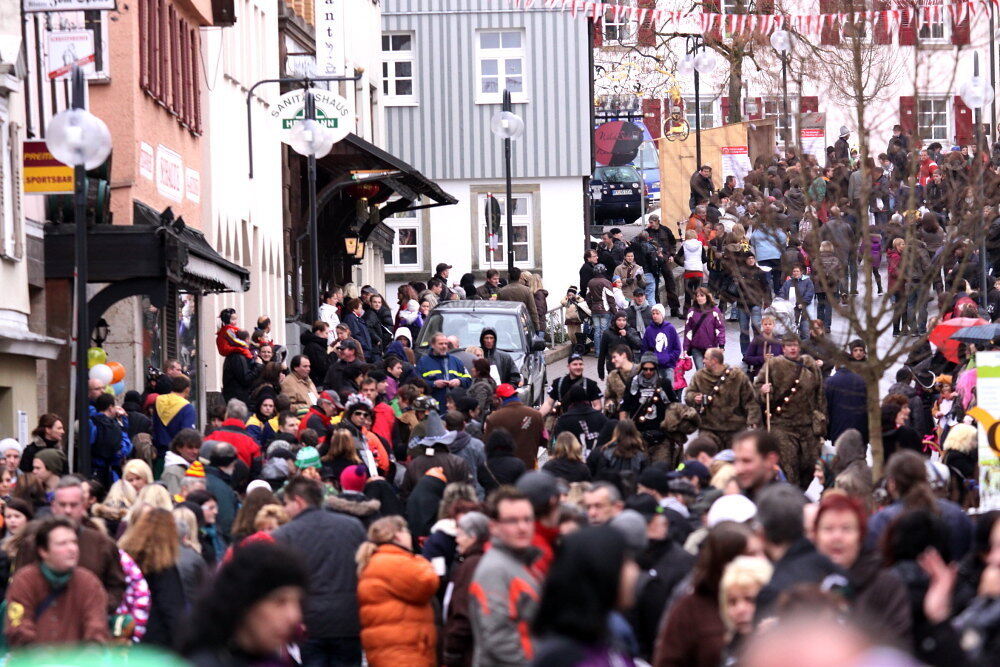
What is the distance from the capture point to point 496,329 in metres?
29.2

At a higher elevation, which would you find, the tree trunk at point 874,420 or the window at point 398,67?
the window at point 398,67

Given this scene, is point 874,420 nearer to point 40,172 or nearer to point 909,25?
point 40,172

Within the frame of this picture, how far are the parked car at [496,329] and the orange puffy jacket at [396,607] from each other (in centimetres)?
1682

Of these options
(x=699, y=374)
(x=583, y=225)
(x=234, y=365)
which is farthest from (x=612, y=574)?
(x=583, y=225)

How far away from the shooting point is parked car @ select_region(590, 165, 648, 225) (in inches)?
2416

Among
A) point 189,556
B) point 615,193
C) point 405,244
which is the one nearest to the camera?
point 189,556

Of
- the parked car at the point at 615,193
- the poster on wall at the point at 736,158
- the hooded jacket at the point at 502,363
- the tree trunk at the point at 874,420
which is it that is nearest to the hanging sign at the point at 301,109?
the hooded jacket at the point at 502,363

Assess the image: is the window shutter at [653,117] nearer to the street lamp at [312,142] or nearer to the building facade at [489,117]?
the building facade at [489,117]

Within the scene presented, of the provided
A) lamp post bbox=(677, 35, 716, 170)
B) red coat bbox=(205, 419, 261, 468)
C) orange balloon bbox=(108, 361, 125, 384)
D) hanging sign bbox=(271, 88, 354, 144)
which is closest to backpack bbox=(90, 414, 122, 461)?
red coat bbox=(205, 419, 261, 468)

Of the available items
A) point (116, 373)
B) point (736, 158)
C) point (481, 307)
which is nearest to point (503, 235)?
point (736, 158)

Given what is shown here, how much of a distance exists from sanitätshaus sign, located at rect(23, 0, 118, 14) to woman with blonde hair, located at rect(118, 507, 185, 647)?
10.4 metres

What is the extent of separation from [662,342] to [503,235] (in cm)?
2672

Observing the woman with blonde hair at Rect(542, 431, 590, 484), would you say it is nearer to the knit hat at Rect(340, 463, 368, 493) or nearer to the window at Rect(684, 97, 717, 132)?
the knit hat at Rect(340, 463, 368, 493)

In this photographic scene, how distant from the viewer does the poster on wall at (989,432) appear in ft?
52.6
